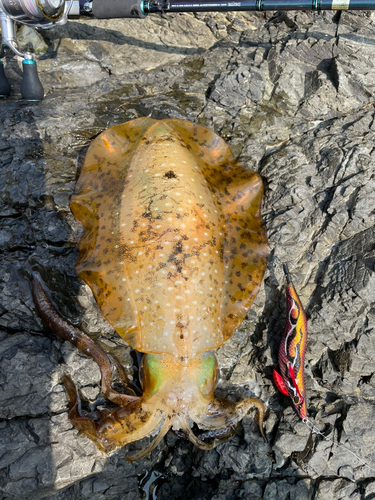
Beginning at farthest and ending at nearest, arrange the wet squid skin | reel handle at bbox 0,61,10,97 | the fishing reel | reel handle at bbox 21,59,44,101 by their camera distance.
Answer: reel handle at bbox 0,61,10,97, reel handle at bbox 21,59,44,101, the fishing reel, the wet squid skin

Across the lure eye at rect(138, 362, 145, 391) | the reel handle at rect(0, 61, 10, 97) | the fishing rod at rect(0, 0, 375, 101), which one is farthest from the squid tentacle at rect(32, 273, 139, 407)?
the reel handle at rect(0, 61, 10, 97)

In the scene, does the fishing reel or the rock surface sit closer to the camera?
the rock surface

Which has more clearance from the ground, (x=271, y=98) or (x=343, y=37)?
(x=343, y=37)

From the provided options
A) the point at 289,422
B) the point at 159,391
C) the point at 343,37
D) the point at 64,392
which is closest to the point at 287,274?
the point at 289,422

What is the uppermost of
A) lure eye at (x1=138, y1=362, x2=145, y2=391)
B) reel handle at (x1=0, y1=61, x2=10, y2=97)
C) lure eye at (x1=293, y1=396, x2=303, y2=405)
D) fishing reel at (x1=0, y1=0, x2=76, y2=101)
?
fishing reel at (x1=0, y1=0, x2=76, y2=101)

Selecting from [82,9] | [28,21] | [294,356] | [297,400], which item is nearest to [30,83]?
[28,21]

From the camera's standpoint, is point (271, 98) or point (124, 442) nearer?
point (124, 442)

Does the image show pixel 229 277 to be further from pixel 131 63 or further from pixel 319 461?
pixel 131 63

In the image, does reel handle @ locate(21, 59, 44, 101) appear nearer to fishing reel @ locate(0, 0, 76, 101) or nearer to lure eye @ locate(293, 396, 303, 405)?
fishing reel @ locate(0, 0, 76, 101)

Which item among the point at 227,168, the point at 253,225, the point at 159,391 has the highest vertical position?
the point at 227,168
